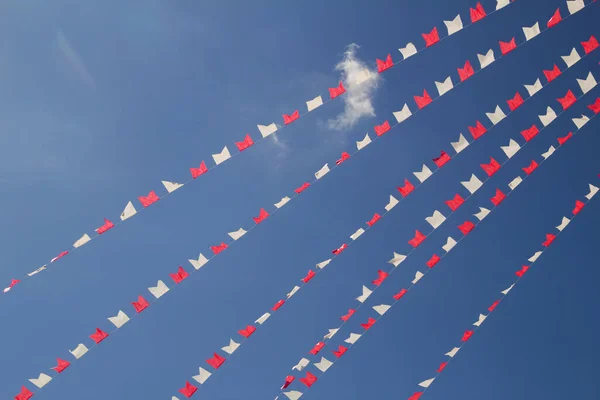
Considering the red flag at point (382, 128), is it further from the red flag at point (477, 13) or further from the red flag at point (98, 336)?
the red flag at point (98, 336)

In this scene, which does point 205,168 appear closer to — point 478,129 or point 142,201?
point 142,201

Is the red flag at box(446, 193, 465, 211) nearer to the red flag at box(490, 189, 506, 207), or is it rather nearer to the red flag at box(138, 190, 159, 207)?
the red flag at box(490, 189, 506, 207)

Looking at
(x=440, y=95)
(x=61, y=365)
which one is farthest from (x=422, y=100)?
(x=61, y=365)

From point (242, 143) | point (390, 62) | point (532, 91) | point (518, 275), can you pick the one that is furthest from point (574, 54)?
point (242, 143)

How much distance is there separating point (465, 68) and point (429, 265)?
447cm

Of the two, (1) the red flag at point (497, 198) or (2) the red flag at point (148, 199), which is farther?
(1) the red flag at point (497, 198)

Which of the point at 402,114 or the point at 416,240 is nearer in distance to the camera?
the point at 402,114

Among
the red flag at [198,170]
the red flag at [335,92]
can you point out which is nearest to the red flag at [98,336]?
the red flag at [198,170]

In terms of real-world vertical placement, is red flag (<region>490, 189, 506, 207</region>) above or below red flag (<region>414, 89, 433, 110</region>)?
below

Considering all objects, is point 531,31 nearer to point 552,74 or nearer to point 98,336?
point 552,74

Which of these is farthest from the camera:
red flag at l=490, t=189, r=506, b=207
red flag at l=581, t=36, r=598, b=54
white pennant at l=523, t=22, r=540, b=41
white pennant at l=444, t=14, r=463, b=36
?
red flag at l=490, t=189, r=506, b=207

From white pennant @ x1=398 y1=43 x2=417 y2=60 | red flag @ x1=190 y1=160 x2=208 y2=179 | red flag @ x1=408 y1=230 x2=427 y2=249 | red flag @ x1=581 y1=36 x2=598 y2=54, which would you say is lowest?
red flag @ x1=408 y1=230 x2=427 y2=249

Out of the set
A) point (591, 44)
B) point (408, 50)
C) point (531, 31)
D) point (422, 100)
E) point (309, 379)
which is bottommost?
point (309, 379)

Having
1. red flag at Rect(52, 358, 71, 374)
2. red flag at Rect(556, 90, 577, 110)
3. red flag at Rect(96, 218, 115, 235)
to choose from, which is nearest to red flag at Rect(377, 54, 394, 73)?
red flag at Rect(556, 90, 577, 110)
